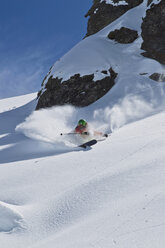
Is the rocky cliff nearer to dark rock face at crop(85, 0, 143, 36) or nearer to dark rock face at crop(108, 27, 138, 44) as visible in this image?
dark rock face at crop(108, 27, 138, 44)

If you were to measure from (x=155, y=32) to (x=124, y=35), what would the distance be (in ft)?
11.1

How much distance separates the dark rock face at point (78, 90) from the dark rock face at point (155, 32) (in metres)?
3.42

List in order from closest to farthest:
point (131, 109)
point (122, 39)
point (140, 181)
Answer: point (140, 181)
point (131, 109)
point (122, 39)

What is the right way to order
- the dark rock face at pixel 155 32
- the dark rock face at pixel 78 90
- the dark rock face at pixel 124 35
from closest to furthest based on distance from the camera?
the dark rock face at pixel 78 90
the dark rock face at pixel 155 32
the dark rock face at pixel 124 35

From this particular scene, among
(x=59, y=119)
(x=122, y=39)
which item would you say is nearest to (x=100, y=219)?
(x=59, y=119)

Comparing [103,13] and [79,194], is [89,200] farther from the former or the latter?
[103,13]

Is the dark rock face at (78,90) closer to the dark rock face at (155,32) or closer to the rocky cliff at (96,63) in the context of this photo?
the rocky cliff at (96,63)

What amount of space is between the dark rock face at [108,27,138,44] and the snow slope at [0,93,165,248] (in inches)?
587

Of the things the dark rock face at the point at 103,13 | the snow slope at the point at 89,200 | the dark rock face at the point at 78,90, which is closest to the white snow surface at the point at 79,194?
the snow slope at the point at 89,200

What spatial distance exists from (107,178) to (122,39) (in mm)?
17142

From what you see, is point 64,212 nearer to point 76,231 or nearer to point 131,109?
point 76,231

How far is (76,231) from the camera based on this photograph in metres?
2.71

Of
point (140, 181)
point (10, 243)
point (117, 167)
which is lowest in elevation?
point (10, 243)

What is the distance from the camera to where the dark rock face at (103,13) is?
2231 cm
